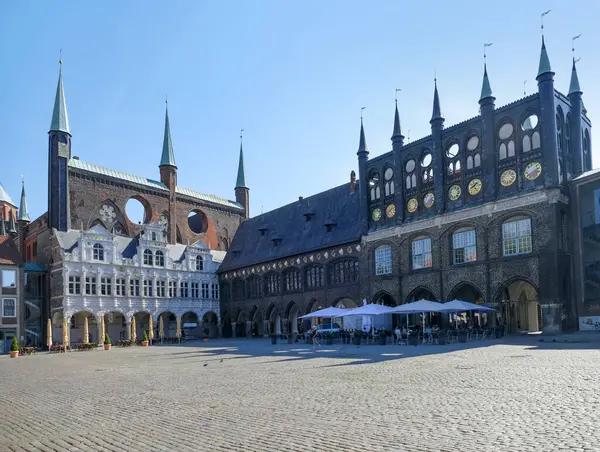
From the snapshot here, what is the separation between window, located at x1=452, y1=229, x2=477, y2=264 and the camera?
41.1 metres

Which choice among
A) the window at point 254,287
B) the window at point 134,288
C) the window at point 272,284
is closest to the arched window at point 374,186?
the window at point 272,284

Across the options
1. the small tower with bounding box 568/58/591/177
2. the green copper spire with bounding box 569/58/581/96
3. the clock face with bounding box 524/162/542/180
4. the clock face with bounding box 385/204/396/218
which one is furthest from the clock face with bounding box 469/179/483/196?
the green copper spire with bounding box 569/58/581/96

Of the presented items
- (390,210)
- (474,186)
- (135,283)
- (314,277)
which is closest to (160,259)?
(135,283)

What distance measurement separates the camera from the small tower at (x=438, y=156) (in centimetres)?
4316

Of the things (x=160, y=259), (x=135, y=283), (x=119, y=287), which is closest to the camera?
(x=119, y=287)

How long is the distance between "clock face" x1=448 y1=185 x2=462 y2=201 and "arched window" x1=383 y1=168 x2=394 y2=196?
19.3ft

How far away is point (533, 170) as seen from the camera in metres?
37.8

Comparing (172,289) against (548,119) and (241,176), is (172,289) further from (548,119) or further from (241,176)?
(548,119)

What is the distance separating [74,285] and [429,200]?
3314 centimetres

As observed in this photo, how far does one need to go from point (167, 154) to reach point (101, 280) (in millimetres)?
20706

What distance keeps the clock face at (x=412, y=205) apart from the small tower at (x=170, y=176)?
3159cm

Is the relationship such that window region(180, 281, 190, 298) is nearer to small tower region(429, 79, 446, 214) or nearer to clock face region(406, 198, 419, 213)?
clock face region(406, 198, 419, 213)

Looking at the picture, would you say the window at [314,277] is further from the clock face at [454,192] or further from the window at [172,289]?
the window at [172,289]

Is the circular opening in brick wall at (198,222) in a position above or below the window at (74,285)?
above
